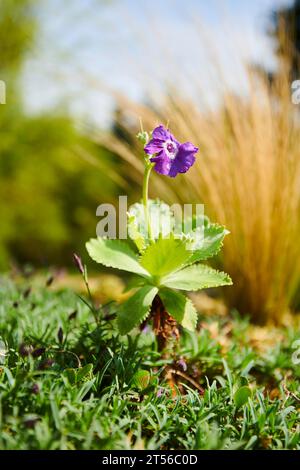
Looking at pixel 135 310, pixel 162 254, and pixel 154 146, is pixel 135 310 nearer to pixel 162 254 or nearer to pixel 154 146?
pixel 162 254

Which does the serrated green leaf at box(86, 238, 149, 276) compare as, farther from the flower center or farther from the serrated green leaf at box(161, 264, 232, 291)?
the flower center

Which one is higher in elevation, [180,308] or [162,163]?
[162,163]

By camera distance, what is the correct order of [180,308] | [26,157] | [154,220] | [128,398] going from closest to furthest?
[128,398], [180,308], [154,220], [26,157]

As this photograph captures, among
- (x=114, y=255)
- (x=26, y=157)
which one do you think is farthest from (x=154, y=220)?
(x=26, y=157)

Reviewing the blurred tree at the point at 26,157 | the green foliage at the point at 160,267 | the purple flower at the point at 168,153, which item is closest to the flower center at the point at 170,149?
the purple flower at the point at 168,153

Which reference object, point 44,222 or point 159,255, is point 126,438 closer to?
point 159,255

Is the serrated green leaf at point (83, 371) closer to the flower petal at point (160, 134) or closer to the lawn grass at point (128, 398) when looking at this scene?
the lawn grass at point (128, 398)
